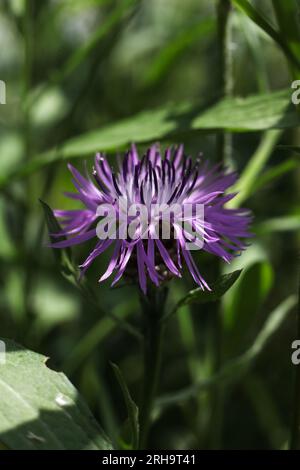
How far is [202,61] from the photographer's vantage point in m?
1.46

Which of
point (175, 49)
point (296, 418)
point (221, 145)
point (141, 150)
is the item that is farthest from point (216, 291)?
point (141, 150)

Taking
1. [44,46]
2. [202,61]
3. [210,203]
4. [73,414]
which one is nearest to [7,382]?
[73,414]

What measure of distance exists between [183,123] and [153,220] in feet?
0.59

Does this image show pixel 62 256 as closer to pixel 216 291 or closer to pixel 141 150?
pixel 216 291

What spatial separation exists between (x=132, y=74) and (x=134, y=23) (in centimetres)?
13

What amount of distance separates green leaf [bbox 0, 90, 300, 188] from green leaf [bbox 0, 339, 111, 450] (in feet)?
0.87

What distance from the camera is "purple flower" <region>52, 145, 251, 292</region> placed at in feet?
1.85

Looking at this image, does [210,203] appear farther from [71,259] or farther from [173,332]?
[173,332]

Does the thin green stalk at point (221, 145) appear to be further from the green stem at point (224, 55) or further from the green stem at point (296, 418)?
the green stem at point (296, 418)

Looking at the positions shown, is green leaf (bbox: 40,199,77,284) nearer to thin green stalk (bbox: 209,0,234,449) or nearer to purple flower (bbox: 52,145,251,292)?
purple flower (bbox: 52,145,251,292)

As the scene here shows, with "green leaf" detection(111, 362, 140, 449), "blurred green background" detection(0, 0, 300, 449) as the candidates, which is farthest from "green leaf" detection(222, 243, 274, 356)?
"green leaf" detection(111, 362, 140, 449)

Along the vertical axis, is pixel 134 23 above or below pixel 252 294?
above

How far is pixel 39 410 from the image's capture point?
502 millimetres

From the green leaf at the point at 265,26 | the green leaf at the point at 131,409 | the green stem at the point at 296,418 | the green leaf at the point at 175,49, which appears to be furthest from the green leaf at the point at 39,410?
the green leaf at the point at 175,49
